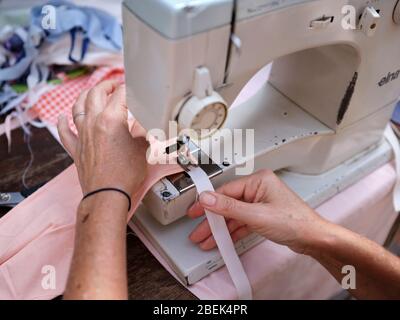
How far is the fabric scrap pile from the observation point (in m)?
1.17

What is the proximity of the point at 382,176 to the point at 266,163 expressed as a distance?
1.15 feet

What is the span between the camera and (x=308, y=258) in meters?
0.96

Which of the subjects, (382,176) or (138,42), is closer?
(138,42)

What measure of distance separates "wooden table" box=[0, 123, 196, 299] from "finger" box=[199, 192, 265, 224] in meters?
0.18

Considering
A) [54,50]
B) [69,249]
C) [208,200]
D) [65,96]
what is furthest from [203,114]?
[54,50]

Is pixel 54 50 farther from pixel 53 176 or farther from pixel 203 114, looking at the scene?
pixel 203 114

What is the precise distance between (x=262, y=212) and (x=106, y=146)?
289 mm

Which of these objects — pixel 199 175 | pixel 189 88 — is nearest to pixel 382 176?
pixel 199 175

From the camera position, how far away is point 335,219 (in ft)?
3.17

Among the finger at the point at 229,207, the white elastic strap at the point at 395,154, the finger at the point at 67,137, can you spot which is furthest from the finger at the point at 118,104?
the white elastic strap at the point at 395,154

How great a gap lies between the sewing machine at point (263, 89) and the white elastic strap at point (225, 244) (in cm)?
2

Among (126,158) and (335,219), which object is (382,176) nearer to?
(335,219)

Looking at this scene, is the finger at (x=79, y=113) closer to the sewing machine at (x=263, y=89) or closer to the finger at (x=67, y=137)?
the finger at (x=67, y=137)

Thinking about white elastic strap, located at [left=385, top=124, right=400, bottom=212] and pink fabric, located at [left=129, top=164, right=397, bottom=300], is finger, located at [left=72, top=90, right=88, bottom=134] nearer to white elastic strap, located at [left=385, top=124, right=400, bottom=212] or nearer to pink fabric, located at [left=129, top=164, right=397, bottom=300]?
pink fabric, located at [left=129, top=164, right=397, bottom=300]
